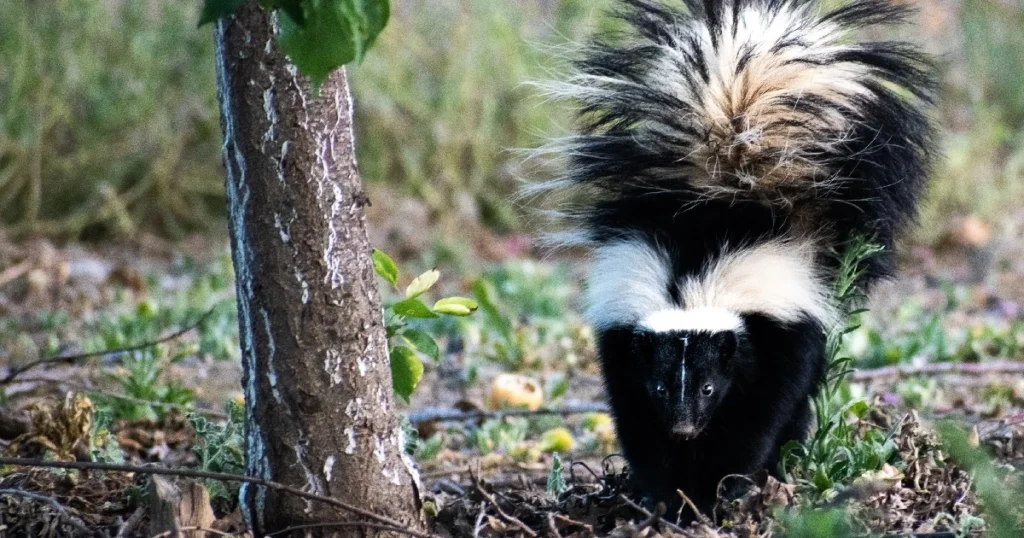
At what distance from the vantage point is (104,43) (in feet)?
27.8

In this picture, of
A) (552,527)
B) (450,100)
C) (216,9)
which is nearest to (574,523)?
(552,527)

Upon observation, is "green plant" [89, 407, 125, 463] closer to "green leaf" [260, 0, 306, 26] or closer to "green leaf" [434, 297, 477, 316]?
"green leaf" [434, 297, 477, 316]

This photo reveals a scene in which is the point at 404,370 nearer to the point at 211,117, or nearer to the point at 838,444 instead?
the point at 838,444

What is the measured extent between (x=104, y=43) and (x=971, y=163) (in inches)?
252

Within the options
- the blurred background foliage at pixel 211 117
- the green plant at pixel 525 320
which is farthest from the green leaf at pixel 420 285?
the blurred background foliage at pixel 211 117

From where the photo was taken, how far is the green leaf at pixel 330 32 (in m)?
1.95

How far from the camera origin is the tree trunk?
262 cm

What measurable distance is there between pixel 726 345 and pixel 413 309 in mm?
924

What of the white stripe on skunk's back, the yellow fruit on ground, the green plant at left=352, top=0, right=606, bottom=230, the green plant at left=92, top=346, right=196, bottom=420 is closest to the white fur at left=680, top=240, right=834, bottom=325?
the white stripe on skunk's back

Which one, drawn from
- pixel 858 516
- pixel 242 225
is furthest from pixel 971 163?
pixel 242 225

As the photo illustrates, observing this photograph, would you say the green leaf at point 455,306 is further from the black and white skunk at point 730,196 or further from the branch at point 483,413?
the branch at point 483,413

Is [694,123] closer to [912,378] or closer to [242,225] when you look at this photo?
[242,225]

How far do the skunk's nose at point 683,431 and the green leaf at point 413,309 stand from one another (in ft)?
2.46

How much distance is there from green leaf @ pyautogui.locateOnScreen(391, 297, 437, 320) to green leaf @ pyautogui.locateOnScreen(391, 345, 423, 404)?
108mm
